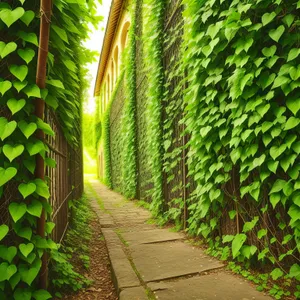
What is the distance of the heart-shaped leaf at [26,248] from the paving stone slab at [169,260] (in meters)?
1.12

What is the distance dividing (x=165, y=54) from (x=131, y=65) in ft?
12.0

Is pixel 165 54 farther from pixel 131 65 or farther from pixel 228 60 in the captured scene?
pixel 131 65

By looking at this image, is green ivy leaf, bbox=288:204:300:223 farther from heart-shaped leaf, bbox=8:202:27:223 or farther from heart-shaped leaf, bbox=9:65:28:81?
heart-shaped leaf, bbox=9:65:28:81

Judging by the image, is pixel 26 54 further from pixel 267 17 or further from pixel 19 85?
pixel 267 17

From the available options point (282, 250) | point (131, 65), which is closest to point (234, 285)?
point (282, 250)

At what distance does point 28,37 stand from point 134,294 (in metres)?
2.00

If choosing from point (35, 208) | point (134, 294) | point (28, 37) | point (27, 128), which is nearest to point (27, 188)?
point (35, 208)

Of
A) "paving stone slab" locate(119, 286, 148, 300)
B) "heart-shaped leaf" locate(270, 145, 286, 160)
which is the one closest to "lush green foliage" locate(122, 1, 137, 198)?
"paving stone slab" locate(119, 286, 148, 300)

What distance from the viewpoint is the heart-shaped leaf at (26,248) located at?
179 centimetres

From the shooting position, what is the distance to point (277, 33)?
2.17 metres

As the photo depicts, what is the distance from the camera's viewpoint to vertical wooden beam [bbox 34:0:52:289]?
5.74 feet

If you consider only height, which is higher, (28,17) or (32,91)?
(28,17)

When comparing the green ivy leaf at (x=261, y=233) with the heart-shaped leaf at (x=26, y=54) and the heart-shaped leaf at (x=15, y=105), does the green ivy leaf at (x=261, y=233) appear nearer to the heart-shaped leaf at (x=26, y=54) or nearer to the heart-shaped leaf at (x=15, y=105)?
the heart-shaped leaf at (x=15, y=105)

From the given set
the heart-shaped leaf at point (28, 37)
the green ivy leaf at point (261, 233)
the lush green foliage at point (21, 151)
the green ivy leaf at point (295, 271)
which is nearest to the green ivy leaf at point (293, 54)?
the green ivy leaf at point (261, 233)
